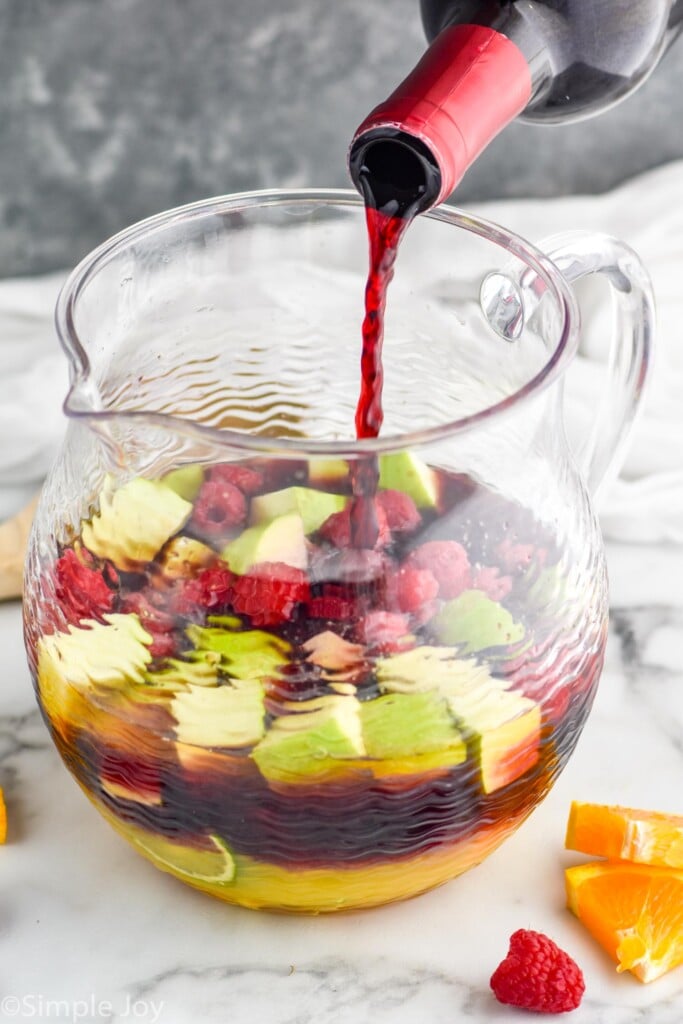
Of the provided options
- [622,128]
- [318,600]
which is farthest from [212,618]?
[622,128]

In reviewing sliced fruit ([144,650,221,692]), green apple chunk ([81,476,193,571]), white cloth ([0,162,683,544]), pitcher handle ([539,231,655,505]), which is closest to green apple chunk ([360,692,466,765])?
sliced fruit ([144,650,221,692])

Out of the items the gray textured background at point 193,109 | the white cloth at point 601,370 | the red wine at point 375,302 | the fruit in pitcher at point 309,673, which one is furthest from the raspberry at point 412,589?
the gray textured background at point 193,109

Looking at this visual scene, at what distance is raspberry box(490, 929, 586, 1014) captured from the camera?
1090 millimetres

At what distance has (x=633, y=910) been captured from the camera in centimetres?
117

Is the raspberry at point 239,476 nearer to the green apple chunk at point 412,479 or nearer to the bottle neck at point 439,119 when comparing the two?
the green apple chunk at point 412,479

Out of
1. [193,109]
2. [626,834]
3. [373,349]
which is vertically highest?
[193,109]

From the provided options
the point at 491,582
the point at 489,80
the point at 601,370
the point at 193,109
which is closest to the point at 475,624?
the point at 491,582

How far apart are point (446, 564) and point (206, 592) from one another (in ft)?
0.57

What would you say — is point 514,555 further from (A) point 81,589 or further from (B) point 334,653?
(A) point 81,589

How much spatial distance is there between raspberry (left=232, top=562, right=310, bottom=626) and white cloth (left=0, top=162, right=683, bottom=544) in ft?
1.94

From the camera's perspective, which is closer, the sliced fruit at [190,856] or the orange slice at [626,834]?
the sliced fruit at [190,856]

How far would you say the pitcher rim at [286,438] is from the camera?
934 mm

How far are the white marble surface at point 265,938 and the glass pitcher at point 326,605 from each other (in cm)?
5

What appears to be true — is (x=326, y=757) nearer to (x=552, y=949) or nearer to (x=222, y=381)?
(x=552, y=949)
